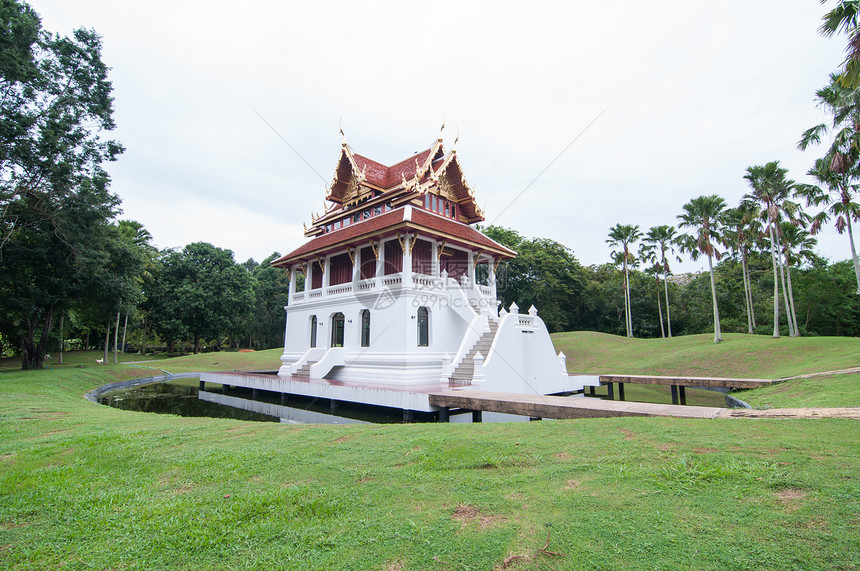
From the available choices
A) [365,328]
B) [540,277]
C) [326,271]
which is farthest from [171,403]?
[540,277]

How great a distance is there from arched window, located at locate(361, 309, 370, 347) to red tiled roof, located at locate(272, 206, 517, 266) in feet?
9.87

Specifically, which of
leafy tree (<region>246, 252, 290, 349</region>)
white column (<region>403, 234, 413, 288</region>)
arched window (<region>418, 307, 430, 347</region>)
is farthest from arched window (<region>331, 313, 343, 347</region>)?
leafy tree (<region>246, 252, 290, 349</region>)

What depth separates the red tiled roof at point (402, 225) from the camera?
1612cm

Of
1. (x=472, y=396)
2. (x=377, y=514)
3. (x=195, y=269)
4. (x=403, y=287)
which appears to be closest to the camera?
(x=377, y=514)

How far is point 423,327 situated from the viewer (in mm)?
16359

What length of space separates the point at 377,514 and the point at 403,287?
1247 cm

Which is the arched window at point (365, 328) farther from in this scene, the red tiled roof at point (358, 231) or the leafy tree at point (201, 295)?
the leafy tree at point (201, 295)

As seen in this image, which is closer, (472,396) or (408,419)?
(472,396)

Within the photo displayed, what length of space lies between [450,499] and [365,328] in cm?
1402

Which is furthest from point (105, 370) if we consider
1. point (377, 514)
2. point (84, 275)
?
point (377, 514)

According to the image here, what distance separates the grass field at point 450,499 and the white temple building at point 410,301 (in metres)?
8.32

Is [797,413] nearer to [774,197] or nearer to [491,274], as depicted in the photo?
[491,274]

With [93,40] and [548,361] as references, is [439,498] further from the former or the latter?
[93,40]

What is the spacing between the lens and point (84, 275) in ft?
66.0
